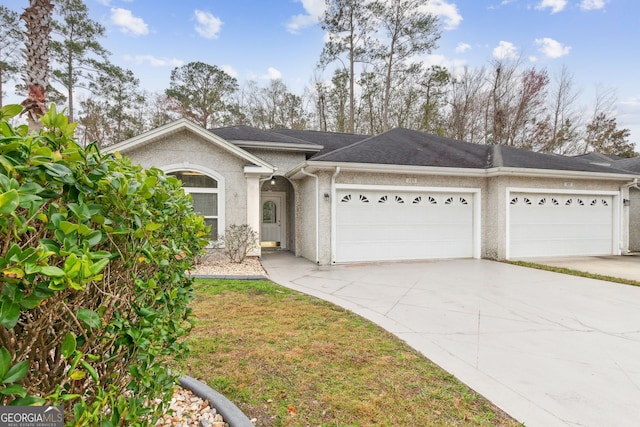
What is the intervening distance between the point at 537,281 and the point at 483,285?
1.68 m

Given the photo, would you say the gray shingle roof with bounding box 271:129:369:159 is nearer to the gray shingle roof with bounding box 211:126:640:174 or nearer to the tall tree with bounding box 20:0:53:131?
the gray shingle roof with bounding box 211:126:640:174

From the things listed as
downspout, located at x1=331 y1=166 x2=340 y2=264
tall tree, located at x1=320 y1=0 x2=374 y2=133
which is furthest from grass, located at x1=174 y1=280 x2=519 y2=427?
tall tree, located at x1=320 y1=0 x2=374 y2=133

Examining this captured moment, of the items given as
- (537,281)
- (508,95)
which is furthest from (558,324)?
(508,95)

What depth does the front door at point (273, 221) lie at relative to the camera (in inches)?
585

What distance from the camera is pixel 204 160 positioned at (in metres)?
10.4

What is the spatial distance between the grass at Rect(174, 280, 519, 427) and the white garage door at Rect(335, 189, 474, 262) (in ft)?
17.9

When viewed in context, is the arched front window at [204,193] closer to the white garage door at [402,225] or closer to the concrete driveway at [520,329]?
the concrete driveway at [520,329]

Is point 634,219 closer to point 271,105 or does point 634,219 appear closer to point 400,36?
point 400,36

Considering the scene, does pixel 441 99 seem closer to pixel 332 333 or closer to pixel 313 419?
pixel 332 333

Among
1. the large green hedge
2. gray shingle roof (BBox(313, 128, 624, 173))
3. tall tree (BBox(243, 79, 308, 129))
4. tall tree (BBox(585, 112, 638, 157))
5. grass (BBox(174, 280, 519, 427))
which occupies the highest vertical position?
tall tree (BBox(243, 79, 308, 129))

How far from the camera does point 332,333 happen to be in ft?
14.6

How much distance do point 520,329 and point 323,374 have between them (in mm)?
3359

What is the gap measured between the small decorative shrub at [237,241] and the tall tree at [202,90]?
1573 cm

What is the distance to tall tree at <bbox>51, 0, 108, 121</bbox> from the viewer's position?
1767 centimetres
